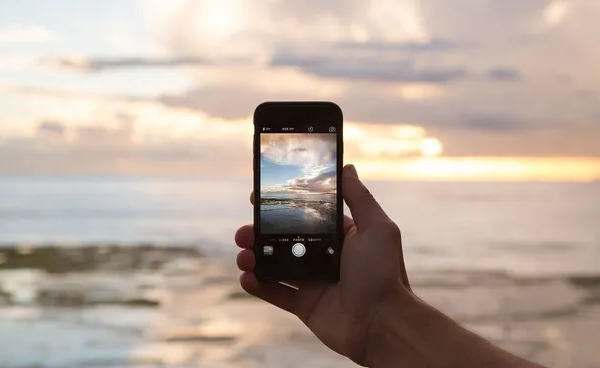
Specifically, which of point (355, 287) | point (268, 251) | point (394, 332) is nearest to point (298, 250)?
point (268, 251)

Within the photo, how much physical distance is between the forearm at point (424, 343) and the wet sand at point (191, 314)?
343 centimetres

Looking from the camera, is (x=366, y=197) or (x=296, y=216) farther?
(x=296, y=216)

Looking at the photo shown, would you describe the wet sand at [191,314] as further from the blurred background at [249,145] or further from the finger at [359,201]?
the finger at [359,201]

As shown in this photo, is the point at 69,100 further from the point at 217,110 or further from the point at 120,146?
the point at 217,110

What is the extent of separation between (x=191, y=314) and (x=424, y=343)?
5.11 metres

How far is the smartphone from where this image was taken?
5.37ft

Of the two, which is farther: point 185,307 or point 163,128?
point 163,128

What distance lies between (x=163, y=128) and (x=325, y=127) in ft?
31.9

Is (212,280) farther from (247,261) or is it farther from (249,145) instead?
(247,261)

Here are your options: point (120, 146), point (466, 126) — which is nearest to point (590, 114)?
point (466, 126)

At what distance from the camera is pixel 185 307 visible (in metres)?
6.50

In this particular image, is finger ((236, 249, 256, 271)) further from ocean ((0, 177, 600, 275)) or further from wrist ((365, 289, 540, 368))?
ocean ((0, 177, 600, 275))

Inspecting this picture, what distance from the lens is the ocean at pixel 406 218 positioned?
886 centimetres

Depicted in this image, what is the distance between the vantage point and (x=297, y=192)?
165 cm
